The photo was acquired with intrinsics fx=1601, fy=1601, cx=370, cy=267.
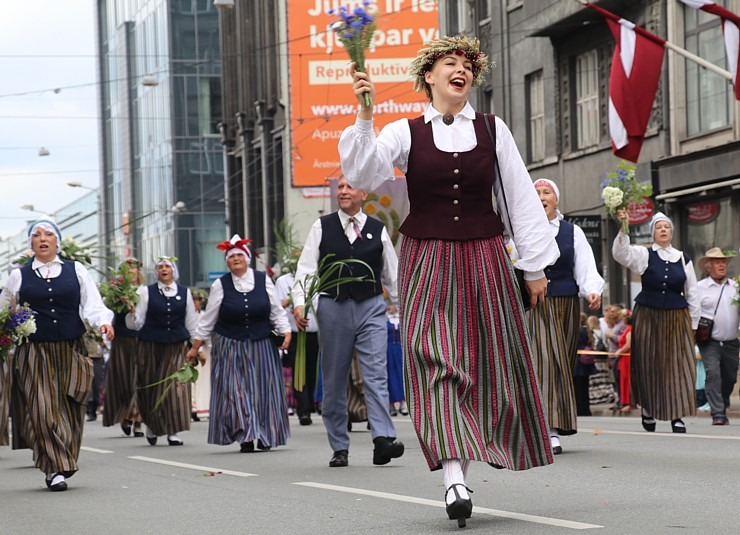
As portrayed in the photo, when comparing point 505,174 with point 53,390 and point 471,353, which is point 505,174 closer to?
point 471,353

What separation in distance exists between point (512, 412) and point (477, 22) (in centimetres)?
3167

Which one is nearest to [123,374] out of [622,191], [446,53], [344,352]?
[622,191]

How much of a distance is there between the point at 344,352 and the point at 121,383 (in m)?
7.20

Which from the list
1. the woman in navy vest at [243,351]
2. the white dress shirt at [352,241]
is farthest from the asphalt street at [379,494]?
the white dress shirt at [352,241]

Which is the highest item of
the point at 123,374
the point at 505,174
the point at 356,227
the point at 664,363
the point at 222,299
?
the point at 505,174

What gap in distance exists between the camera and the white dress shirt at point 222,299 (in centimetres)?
1485

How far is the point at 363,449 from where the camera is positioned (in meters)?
13.8

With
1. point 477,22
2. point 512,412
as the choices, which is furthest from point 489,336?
point 477,22

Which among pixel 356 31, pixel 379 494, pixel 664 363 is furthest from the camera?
pixel 664 363

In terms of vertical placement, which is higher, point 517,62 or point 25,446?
point 517,62

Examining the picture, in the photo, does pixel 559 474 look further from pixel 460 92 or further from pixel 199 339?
pixel 199 339

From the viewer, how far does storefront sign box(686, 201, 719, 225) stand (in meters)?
27.7

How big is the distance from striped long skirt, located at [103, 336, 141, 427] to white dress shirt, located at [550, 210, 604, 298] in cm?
732

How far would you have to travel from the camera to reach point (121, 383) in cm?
1848
